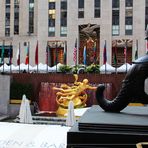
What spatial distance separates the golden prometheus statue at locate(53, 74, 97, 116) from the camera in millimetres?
20703

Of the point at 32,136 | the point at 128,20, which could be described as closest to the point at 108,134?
the point at 32,136

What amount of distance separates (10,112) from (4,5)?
44881 millimetres

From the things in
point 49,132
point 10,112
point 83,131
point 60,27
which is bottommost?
point 10,112

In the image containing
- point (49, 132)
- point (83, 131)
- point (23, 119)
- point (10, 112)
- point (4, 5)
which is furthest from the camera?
point (4, 5)

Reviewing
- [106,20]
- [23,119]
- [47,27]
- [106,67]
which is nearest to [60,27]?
[47,27]

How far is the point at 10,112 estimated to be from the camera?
71.7 feet

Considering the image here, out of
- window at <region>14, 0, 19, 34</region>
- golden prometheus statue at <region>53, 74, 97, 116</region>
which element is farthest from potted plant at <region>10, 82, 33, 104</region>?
window at <region>14, 0, 19, 34</region>

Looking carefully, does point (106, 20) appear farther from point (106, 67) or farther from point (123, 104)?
point (123, 104)

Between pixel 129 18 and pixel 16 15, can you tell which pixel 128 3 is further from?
pixel 16 15

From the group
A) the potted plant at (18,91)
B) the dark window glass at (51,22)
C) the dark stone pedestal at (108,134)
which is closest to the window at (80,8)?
the dark window glass at (51,22)

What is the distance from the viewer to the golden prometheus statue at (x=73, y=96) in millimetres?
20703

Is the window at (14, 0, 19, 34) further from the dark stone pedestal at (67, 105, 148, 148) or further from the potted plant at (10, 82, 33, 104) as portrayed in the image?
the dark stone pedestal at (67, 105, 148, 148)

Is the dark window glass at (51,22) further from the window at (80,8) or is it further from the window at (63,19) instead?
the window at (80,8)

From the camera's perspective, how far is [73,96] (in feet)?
68.0
